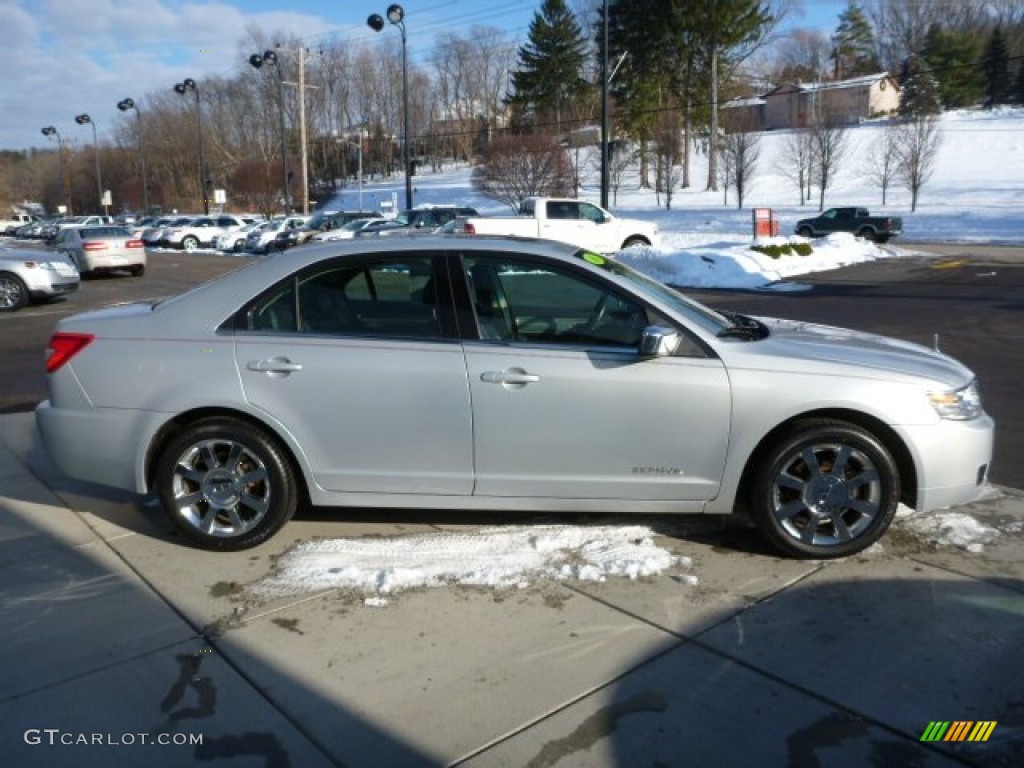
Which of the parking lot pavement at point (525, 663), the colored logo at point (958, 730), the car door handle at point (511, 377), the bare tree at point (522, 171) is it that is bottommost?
the colored logo at point (958, 730)

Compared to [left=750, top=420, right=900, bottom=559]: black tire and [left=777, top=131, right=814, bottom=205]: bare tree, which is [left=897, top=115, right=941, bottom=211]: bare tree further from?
[left=750, top=420, right=900, bottom=559]: black tire

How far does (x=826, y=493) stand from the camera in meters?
4.15

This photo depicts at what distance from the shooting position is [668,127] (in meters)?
59.3

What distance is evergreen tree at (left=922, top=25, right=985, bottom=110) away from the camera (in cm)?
9125

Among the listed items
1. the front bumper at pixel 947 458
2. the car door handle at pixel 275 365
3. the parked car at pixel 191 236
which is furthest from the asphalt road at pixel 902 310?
the parked car at pixel 191 236

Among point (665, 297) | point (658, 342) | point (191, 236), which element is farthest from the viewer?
point (191, 236)

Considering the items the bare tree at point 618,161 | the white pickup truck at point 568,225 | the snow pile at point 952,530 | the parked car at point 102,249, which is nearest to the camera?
the snow pile at point 952,530

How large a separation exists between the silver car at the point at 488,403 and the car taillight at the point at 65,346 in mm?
11

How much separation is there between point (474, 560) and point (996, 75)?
106 m

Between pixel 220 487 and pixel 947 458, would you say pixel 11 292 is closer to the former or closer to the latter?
pixel 220 487

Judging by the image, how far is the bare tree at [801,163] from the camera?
57125 millimetres

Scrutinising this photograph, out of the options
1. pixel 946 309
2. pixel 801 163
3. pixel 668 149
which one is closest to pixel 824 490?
pixel 946 309

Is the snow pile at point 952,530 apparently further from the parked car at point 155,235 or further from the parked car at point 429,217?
the parked car at point 155,235

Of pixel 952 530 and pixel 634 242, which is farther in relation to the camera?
pixel 634 242
